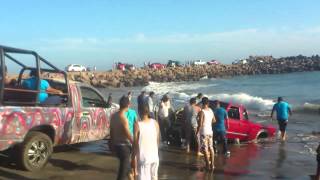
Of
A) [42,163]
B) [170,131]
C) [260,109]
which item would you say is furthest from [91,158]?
[260,109]

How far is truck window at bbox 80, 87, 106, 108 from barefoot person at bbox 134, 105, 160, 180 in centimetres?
487

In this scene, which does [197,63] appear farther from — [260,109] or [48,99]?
[48,99]

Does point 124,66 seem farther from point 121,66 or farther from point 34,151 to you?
point 34,151

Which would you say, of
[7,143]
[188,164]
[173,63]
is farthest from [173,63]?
[7,143]

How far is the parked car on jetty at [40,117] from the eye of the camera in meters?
10.3

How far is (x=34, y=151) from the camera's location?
10906 mm

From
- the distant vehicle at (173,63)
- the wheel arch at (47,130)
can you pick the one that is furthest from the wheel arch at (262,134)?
the distant vehicle at (173,63)

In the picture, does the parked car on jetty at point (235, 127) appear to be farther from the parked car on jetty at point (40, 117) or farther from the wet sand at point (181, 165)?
the parked car on jetty at point (40, 117)

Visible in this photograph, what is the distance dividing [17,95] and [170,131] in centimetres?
615

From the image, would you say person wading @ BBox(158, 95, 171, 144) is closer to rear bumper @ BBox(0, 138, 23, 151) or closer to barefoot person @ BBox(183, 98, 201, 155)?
barefoot person @ BBox(183, 98, 201, 155)

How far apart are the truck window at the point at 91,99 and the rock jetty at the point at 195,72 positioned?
5467 centimetres

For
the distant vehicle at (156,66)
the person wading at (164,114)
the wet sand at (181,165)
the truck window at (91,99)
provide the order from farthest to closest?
the distant vehicle at (156,66) → the person wading at (164,114) → the truck window at (91,99) → the wet sand at (181,165)

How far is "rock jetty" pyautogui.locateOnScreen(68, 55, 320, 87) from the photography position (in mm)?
72438

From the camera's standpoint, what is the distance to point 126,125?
9.18 meters
